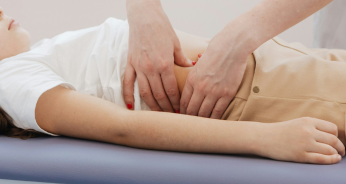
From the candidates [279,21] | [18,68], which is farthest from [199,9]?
[18,68]

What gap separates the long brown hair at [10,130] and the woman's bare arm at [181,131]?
0.11m

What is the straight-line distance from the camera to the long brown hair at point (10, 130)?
859 millimetres

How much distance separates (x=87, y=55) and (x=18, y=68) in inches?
9.6

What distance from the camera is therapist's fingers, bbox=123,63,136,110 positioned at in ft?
3.02

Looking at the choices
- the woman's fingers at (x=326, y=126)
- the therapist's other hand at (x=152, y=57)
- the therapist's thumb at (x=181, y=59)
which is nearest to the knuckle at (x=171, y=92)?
the therapist's other hand at (x=152, y=57)

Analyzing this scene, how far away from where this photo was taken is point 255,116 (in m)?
0.80

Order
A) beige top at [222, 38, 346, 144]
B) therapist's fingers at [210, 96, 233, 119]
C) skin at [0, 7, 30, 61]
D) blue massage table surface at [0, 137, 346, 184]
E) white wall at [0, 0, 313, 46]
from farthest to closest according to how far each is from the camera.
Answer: white wall at [0, 0, 313, 46] → skin at [0, 7, 30, 61] → therapist's fingers at [210, 96, 233, 119] → beige top at [222, 38, 346, 144] → blue massage table surface at [0, 137, 346, 184]

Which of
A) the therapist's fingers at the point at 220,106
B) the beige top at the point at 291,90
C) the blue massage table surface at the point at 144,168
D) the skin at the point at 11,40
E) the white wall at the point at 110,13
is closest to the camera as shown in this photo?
the blue massage table surface at the point at 144,168

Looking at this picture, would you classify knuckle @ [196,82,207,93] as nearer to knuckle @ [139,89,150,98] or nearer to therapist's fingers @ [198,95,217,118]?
therapist's fingers @ [198,95,217,118]

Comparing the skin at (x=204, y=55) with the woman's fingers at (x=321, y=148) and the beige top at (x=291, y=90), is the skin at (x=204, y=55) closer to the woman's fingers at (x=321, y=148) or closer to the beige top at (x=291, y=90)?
the beige top at (x=291, y=90)

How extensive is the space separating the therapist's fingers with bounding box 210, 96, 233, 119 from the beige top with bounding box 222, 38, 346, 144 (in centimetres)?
2

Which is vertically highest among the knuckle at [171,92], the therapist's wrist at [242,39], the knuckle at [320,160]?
the therapist's wrist at [242,39]

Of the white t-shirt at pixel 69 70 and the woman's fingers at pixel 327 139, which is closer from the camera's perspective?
the woman's fingers at pixel 327 139

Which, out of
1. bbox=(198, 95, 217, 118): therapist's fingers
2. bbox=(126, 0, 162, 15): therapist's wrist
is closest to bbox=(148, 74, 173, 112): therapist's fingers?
bbox=(198, 95, 217, 118): therapist's fingers
